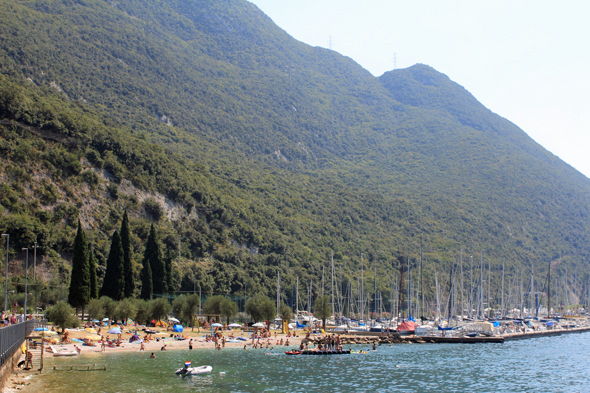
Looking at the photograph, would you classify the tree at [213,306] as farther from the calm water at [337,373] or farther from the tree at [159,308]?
the calm water at [337,373]

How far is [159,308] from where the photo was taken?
6944cm

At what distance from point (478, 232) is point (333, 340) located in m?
115

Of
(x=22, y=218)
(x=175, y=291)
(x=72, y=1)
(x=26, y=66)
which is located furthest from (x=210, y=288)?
(x=72, y=1)

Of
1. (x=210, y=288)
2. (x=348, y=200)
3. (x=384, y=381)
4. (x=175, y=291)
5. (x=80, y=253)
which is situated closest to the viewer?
(x=384, y=381)

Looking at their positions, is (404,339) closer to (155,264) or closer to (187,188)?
(155,264)

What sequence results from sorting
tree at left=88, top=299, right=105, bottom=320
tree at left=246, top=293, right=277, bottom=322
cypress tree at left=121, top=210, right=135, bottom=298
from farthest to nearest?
tree at left=246, top=293, right=277, bottom=322 < cypress tree at left=121, top=210, right=135, bottom=298 < tree at left=88, top=299, right=105, bottom=320

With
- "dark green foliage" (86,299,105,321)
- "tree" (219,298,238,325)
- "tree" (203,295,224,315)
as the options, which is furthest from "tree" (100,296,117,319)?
"tree" (219,298,238,325)

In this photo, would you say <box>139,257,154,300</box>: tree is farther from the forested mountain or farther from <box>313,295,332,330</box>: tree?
<box>313,295,332,330</box>: tree

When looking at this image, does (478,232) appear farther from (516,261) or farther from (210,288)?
(210,288)

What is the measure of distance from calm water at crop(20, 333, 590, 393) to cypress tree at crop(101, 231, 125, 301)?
16.2 metres

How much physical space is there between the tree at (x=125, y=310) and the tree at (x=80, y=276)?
3.69 metres

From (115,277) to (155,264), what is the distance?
977 cm

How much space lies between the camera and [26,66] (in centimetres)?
12912

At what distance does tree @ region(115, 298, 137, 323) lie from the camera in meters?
63.5
